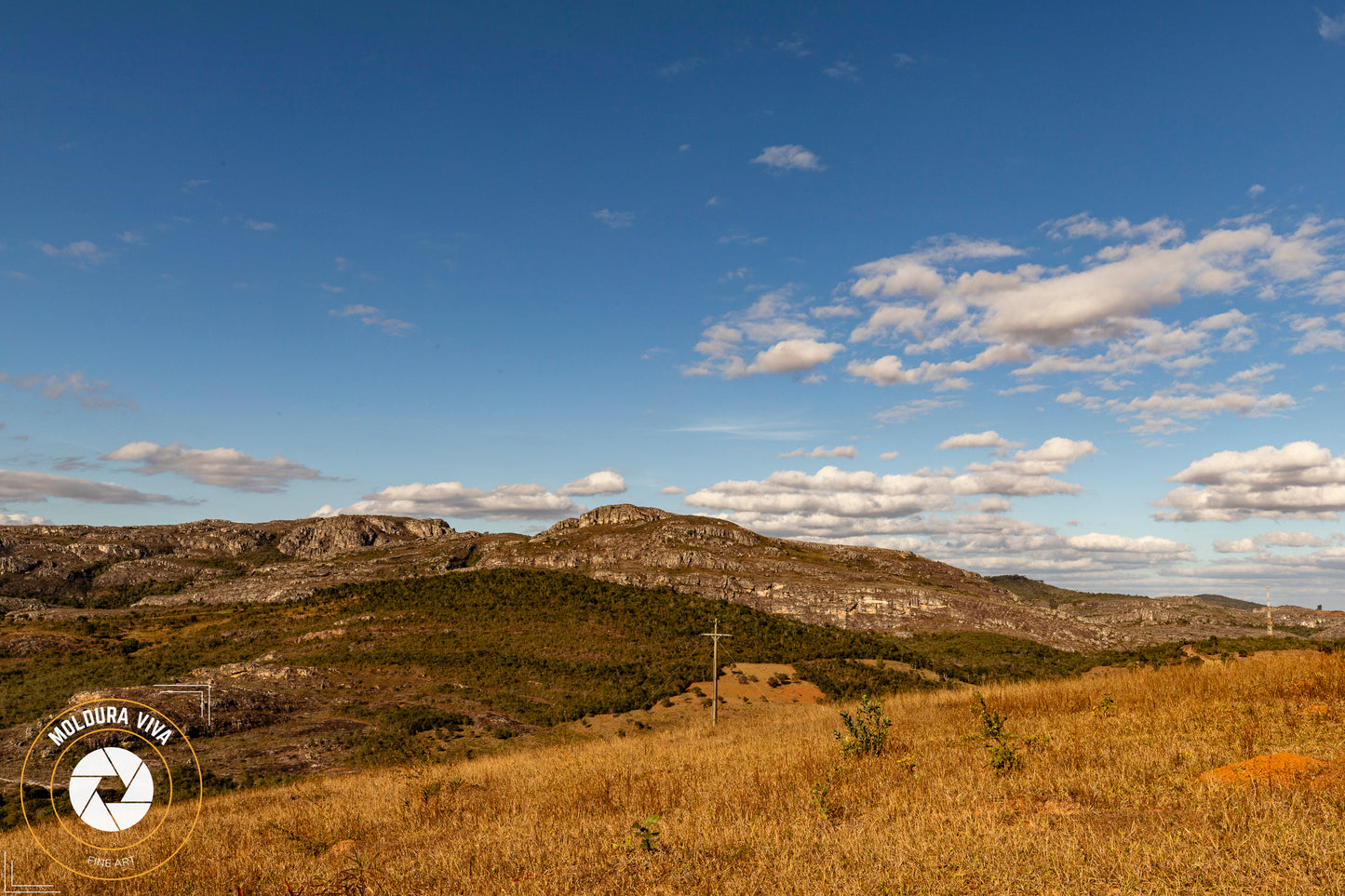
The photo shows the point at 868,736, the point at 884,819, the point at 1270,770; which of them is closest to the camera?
the point at 884,819

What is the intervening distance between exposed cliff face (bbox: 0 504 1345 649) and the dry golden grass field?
246 ft

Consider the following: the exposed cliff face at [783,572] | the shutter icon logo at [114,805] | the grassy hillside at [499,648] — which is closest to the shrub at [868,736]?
the shutter icon logo at [114,805]

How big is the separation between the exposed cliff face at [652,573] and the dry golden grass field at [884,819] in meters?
75.1

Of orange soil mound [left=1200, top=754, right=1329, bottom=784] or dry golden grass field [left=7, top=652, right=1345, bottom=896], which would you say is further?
orange soil mound [left=1200, top=754, right=1329, bottom=784]

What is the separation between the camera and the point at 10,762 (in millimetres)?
33219

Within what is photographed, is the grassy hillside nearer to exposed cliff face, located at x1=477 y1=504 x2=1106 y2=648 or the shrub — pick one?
exposed cliff face, located at x1=477 y1=504 x2=1106 y2=648

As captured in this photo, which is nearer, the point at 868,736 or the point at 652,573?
the point at 868,736

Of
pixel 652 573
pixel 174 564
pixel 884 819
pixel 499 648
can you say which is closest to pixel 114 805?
pixel 884 819

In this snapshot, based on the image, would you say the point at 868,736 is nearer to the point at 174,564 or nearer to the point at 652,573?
the point at 652,573

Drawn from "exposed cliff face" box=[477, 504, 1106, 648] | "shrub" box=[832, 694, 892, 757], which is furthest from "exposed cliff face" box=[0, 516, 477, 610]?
"shrub" box=[832, 694, 892, 757]

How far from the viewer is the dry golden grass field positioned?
721 cm

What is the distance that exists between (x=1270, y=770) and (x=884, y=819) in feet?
19.8

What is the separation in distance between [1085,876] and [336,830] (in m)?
13.1

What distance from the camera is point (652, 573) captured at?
10700 cm
